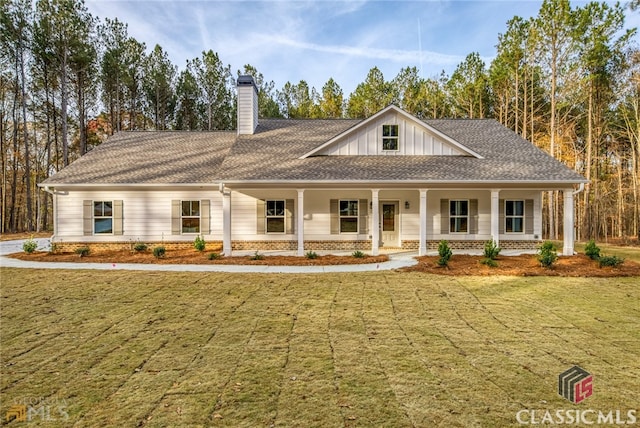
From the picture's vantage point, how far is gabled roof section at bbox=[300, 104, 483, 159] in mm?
13547

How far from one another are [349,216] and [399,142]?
12.4 ft

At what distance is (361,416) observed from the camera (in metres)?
3.04

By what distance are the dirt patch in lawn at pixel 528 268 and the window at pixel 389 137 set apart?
5.22 meters

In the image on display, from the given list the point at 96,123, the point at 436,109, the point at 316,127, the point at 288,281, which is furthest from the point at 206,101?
the point at 288,281

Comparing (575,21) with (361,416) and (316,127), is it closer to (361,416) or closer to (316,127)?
(316,127)

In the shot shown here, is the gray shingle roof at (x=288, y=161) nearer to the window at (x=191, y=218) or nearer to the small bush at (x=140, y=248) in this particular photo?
the window at (x=191, y=218)

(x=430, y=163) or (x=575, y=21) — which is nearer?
(x=430, y=163)

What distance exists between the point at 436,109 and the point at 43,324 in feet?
106

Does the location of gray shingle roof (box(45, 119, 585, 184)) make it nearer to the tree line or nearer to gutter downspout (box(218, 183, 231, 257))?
gutter downspout (box(218, 183, 231, 257))

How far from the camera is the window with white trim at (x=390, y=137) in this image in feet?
45.7

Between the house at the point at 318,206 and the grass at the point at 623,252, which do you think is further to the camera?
the house at the point at 318,206

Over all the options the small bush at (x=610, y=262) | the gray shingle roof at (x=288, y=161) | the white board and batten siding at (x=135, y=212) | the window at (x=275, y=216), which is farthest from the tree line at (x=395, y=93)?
the window at (x=275, y=216)

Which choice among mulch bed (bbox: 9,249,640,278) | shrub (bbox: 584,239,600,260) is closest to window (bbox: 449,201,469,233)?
mulch bed (bbox: 9,249,640,278)

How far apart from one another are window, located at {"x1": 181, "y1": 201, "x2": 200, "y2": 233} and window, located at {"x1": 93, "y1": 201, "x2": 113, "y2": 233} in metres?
3.10
